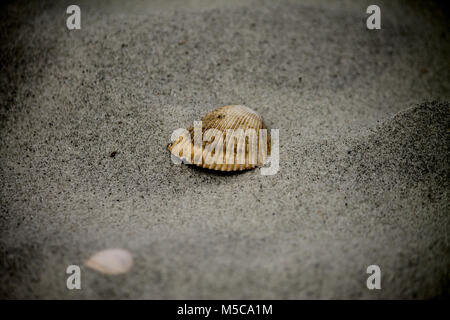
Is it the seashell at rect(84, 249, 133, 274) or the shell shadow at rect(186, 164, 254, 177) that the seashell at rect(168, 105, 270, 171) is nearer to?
the shell shadow at rect(186, 164, 254, 177)

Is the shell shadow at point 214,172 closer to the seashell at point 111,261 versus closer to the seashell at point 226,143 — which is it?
the seashell at point 226,143

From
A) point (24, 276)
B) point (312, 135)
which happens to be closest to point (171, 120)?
point (312, 135)

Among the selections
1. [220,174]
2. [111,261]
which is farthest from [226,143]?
[111,261]

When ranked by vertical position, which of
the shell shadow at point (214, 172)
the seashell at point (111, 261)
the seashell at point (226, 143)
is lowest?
the seashell at point (111, 261)

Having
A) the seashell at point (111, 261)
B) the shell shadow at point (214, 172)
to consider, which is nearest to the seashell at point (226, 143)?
the shell shadow at point (214, 172)

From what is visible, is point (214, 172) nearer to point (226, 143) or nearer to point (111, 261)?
point (226, 143)
